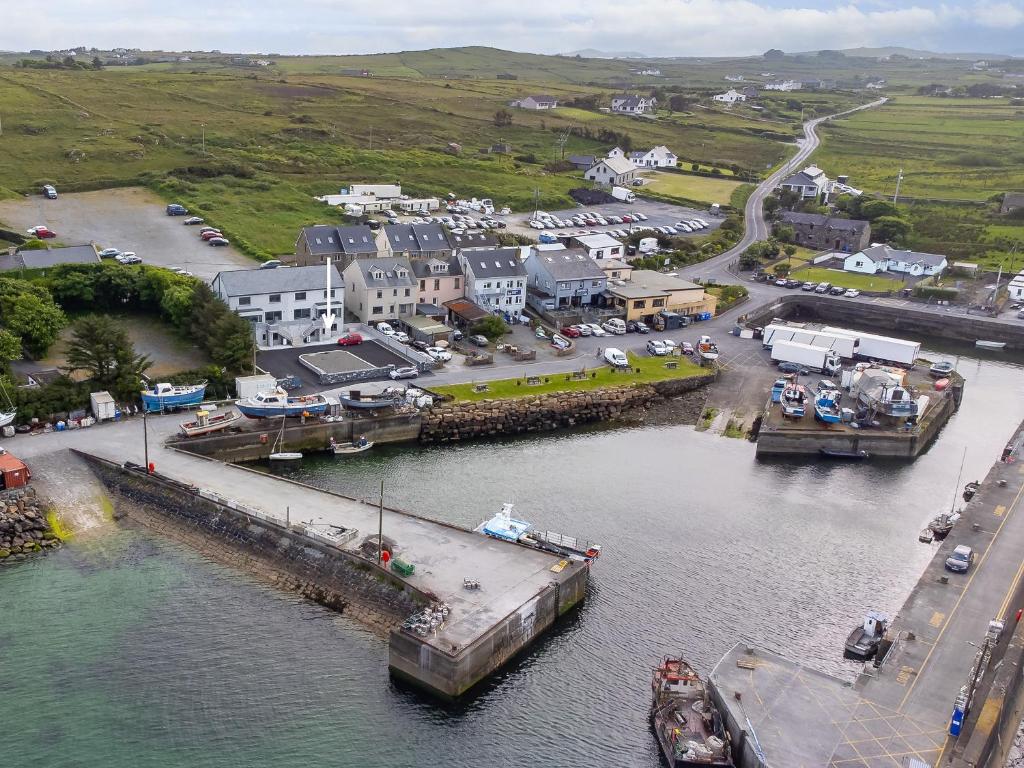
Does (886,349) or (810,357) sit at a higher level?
(886,349)

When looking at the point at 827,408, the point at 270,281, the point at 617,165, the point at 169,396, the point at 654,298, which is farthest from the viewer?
the point at 617,165

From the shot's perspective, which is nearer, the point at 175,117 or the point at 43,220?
the point at 43,220

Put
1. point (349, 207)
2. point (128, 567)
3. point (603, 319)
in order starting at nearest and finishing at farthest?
point (128, 567) < point (603, 319) < point (349, 207)

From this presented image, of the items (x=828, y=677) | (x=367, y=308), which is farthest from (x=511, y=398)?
(x=828, y=677)

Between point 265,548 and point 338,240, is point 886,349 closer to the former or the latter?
point 338,240

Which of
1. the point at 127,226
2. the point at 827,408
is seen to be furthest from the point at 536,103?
the point at 827,408

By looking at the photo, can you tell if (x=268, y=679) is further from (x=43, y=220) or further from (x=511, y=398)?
(x=43, y=220)

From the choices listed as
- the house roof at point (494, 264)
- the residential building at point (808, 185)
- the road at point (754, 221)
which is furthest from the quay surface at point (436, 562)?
the residential building at point (808, 185)
